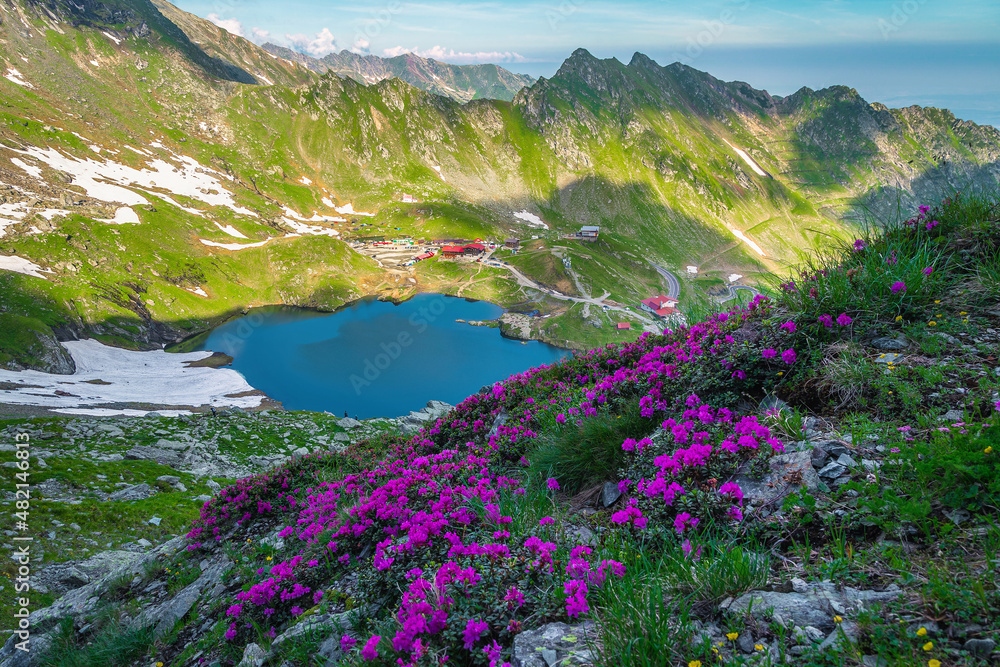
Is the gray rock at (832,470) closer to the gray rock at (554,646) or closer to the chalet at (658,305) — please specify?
the gray rock at (554,646)

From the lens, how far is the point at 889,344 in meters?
5.61

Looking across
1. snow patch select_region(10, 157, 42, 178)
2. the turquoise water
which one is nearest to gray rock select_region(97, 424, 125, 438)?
the turquoise water

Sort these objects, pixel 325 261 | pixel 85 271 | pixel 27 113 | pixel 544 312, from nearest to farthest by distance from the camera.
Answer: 1. pixel 85 271
2. pixel 544 312
3. pixel 325 261
4. pixel 27 113

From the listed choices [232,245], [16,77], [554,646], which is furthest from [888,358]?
[16,77]

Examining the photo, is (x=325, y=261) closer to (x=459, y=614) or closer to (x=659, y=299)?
(x=659, y=299)

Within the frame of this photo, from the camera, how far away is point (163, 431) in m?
27.3

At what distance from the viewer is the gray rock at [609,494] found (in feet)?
18.8

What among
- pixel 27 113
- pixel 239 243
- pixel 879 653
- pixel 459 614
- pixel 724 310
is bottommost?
pixel 879 653

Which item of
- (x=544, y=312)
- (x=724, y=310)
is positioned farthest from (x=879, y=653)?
(x=544, y=312)

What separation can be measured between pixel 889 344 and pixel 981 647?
421cm

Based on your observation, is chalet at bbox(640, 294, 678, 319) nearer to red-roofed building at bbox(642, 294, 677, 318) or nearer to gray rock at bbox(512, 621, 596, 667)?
red-roofed building at bbox(642, 294, 677, 318)

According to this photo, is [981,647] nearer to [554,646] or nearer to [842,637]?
[842,637]

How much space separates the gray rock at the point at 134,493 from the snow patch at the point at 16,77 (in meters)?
250

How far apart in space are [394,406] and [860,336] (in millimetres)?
80249
